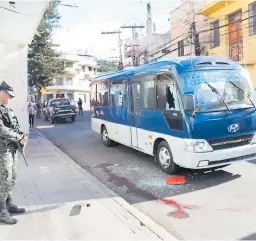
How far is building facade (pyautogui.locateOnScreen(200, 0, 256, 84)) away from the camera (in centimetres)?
1714

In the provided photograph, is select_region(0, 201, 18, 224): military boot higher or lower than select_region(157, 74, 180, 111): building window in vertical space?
lower

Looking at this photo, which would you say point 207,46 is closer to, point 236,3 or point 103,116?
point 236,3

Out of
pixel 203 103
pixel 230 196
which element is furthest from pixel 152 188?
pixel 203 103

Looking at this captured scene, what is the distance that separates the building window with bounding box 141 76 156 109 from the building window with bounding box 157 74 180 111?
0.26 meters

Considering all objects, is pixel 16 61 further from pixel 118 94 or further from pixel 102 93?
pixel 118 94

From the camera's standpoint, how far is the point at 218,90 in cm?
646

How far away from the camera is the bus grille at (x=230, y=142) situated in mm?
6188

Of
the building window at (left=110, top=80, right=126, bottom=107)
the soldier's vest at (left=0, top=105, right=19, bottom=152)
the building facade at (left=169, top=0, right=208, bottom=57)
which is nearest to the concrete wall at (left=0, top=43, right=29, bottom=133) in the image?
the building window at (left=110, top=80, right=126, bottom=107)

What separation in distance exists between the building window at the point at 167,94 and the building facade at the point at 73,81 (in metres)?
49.6

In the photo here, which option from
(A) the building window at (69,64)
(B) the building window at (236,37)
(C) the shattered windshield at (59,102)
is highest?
Answer: (A) the building window at (69,64)

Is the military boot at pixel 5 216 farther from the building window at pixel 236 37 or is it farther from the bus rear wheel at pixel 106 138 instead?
the building window at pixel 236 37

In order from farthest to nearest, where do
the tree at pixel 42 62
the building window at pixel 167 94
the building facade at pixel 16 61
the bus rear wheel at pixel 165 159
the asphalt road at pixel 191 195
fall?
the tree at pixel 42 62, the building facade at pixel 16 61, the bus rear wheel at pixel 165 159, the building window at pixel 167 94, the asphalt road at pixel 191 195

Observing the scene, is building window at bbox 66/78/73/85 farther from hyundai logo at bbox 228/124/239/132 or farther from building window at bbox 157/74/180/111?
hyundai logo at bbox 228/124/239/132

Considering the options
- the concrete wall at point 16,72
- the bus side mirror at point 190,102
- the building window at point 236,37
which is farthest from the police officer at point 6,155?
the building window at point 236,37
